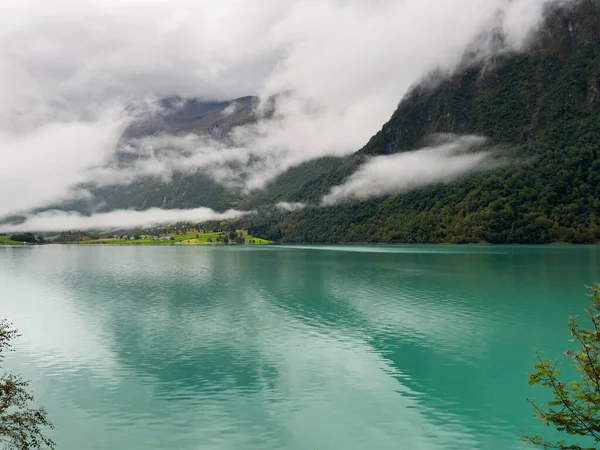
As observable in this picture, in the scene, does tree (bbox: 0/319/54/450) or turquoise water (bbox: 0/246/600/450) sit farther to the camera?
turquoise water (bbox: 0/246/600/450)

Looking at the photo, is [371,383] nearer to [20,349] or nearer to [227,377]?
[227,377]

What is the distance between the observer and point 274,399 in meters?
25.3

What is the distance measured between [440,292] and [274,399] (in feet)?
154

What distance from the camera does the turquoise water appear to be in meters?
21.5

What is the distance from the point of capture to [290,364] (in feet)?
105

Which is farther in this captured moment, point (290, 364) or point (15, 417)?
point (290, 364)

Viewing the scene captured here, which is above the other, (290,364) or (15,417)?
(15,417)

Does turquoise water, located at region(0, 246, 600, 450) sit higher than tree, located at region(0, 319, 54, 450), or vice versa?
tree, located at region(0, 319, 54, 450)

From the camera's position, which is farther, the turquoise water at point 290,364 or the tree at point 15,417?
the turquoise water at point 290,364

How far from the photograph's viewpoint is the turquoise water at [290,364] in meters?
21.5

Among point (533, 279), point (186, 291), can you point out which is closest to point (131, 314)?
point (186, 291)

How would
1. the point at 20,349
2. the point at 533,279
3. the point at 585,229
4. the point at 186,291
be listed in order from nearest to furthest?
the point at 20,349
the point at 186,291
the point at 533,279
the point at 585,229

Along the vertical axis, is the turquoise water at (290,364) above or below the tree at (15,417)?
below

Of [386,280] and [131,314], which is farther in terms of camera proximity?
[386,280]
